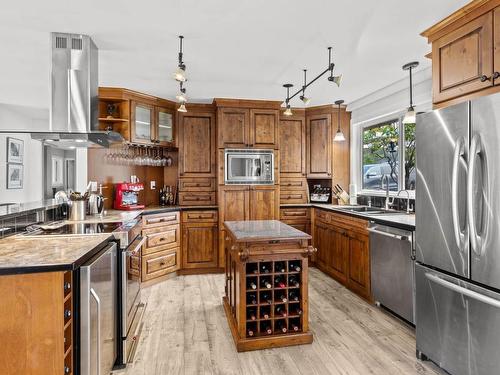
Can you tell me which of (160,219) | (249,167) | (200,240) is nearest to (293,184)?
(249,167)

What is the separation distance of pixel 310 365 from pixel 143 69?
3.02 m

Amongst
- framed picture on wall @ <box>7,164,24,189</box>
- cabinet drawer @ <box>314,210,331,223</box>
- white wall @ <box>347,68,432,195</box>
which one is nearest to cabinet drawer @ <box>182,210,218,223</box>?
cabinet drawer @ <box>314,210,331,223</box>

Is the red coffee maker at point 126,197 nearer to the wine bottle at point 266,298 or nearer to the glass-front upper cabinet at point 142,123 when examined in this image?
the glass-front upper cabinet at point 142,123

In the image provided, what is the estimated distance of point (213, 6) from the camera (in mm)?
2072

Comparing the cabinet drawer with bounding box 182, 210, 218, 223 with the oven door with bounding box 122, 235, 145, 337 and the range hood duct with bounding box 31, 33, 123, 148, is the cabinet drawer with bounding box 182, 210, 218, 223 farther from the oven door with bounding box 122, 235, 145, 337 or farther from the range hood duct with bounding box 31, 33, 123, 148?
the range hood duct with bounding box 31, 33, 123, 148

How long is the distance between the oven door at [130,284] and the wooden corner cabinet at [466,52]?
2513 mm

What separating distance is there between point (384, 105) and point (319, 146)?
3.59ft

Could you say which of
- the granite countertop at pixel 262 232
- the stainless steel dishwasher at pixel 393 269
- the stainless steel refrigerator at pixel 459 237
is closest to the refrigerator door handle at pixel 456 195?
the stainless steel refrigerator at pixel 459 237

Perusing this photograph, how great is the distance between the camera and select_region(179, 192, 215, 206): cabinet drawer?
4.52 metres

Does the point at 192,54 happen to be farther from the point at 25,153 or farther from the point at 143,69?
the point at 25,153

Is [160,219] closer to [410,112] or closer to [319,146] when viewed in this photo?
[319,146]

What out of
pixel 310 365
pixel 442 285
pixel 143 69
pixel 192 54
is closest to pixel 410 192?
pixel 442 285

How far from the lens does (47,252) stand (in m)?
1.68

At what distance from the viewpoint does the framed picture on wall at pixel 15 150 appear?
5469 millimetres
